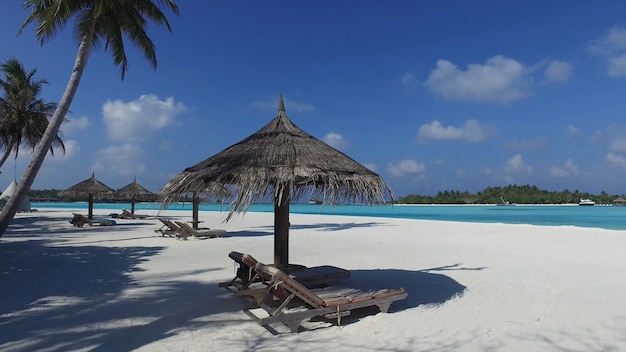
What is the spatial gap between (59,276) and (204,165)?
370 centimetres

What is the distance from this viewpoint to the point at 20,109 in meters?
18.5

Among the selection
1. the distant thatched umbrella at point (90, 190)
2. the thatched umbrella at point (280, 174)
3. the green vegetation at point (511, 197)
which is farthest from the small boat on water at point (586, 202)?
the thatched umbrella at point (280, 174)

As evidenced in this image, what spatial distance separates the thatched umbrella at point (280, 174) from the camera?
447cm

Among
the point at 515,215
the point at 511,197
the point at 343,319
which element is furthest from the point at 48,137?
the point at 511,197

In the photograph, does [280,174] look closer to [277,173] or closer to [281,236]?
[277,173]

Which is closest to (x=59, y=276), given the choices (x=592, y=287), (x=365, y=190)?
(x=365, y=190)

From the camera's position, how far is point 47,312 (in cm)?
457

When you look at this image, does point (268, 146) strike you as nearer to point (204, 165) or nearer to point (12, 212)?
point (204, 165)

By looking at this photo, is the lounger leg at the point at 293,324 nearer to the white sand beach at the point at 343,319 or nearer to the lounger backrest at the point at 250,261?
the white sand beach at the point at 343,319

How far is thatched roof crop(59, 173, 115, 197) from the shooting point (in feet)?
65.6

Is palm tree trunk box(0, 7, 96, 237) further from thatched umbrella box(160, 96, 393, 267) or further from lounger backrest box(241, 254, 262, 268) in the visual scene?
lounger backrest box(241, 254, 262, 268)

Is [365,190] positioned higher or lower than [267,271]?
higher

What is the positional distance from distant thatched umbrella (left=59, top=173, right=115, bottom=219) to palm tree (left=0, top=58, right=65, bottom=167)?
3.11m

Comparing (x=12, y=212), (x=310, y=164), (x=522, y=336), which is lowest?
(x=522, y=336)
